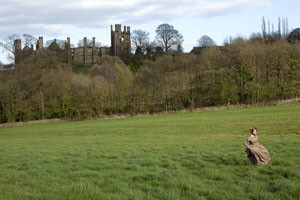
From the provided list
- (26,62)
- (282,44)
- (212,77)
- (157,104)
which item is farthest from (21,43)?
(282,44)

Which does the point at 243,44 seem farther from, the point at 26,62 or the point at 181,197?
Result: the point at 181,197

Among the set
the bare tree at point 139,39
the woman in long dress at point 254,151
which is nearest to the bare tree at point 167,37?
the bare tree at point 139,39

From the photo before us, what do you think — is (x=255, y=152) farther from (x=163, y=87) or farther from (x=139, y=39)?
(x=139, y=39)

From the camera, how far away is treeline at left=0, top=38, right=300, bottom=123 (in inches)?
2324

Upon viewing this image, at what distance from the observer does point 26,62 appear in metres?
64.1

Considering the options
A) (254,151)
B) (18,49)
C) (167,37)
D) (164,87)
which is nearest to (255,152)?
(254,151)

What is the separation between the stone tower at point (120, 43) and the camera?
124894mm

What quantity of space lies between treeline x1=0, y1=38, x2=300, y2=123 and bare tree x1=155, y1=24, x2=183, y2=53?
155 ft

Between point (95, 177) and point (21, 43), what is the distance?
269 feet

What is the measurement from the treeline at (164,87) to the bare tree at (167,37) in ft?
155

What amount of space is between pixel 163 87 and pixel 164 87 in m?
0.22

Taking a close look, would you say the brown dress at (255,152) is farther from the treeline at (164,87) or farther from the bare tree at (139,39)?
the bare tree at (139,39)

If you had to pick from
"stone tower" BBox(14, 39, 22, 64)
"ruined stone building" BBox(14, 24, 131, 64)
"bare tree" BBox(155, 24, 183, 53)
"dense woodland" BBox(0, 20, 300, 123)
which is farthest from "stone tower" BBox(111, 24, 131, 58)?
"dense woodland" BBox(0, 20, 300, 123)

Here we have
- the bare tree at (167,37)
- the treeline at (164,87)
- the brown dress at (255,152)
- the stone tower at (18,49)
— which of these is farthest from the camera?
the bare tree at (167,37)
